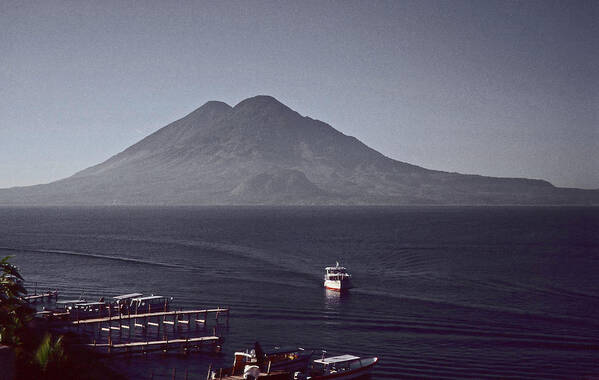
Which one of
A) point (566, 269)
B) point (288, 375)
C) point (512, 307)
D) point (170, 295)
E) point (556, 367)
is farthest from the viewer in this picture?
point (566, 269)

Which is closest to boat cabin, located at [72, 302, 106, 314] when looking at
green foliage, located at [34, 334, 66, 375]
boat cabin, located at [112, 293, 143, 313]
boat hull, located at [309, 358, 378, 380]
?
boat cabin, located at [112, 293, 143, 313]

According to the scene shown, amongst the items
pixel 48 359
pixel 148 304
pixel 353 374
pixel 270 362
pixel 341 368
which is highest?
pixel 48 359

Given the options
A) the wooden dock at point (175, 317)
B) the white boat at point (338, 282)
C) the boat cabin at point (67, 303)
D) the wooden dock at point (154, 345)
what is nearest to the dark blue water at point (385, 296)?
the wooden dock at point (154, 345)

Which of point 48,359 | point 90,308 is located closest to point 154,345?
point 90,308

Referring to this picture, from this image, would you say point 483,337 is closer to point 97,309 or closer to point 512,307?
point 512,307

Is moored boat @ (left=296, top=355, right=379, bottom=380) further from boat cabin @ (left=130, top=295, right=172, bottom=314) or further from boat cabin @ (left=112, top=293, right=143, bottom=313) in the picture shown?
boat cabin @ (left=130, top=295, right=172, bottom=314)

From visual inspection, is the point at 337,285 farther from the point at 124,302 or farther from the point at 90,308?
the point at 90,308

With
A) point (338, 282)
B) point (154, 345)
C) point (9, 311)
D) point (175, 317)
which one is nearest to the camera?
point (9, 311)

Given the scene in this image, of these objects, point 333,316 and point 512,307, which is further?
point 512,307

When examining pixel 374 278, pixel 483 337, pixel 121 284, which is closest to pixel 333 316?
pixel 483 337
